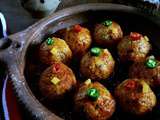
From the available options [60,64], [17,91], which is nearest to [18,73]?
[17,91]

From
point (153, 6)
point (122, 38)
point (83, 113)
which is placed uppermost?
point (153, 6)

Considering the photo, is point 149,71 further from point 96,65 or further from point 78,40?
point 78,40

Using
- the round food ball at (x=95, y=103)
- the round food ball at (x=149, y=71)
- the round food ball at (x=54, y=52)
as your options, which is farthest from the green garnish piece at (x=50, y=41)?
the round food ball at (x=149, y=71)

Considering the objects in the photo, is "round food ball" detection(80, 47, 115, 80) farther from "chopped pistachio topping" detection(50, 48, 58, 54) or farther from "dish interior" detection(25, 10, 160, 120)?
"chopped pistachio topping" detection(50, 48, 58, 54)

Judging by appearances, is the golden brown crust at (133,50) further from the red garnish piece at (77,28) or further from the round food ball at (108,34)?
the red garnish piece at (77,28)

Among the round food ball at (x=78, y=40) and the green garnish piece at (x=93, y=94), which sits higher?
the round food ball at (x=78, y=40)

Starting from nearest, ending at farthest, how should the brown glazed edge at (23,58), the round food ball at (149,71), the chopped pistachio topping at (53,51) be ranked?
1. the brown glazed edge at (23,58)
2. the round food ball at (149,71)
3. the chopped pistachio topping at (53,51)

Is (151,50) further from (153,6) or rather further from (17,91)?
(17,91)
